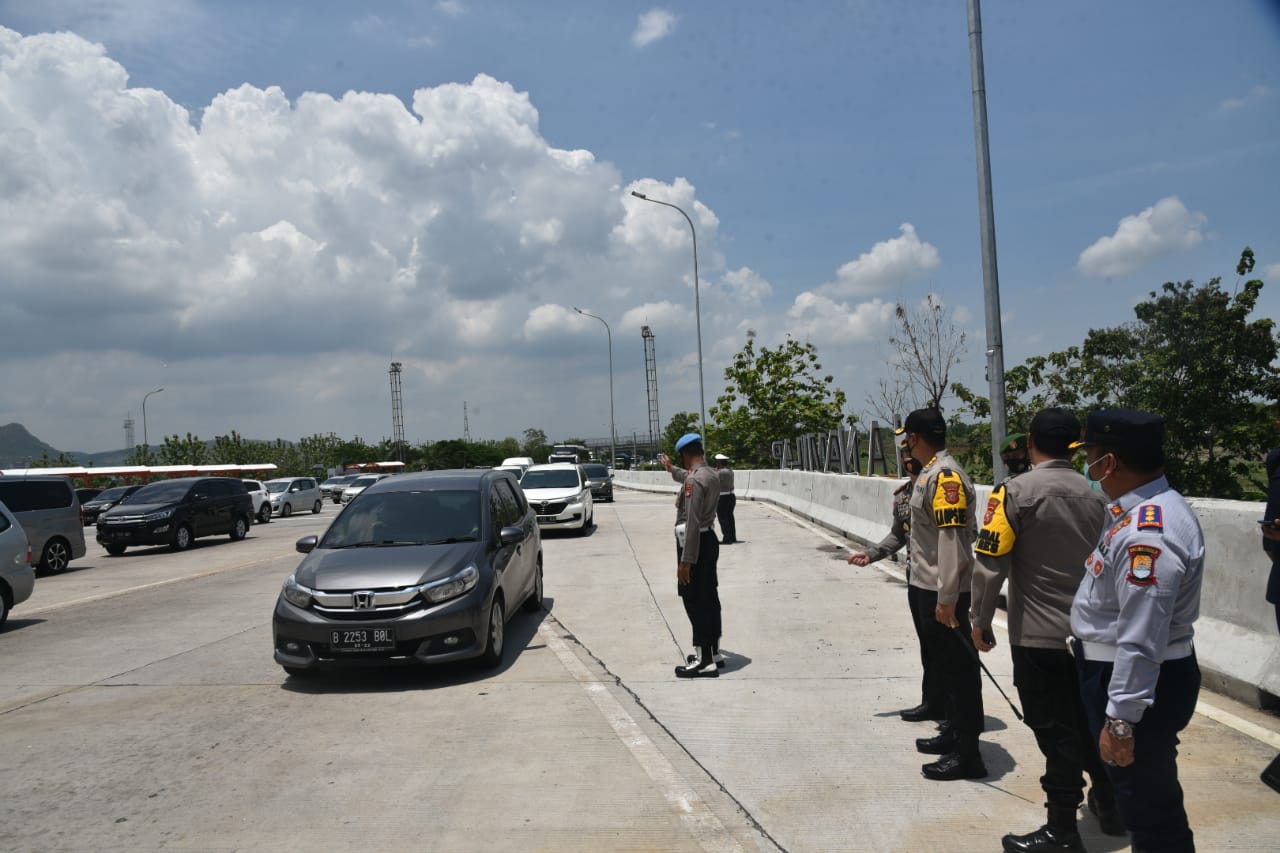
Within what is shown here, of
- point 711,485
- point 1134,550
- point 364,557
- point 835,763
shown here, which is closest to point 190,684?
point 364,557

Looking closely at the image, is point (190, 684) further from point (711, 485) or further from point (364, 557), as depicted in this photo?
point (711, 485)

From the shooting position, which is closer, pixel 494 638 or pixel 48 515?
pixel 494 638

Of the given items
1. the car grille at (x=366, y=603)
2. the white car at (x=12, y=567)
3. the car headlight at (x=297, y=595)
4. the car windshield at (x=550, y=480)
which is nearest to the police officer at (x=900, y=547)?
the car grille at (x=366, y=603)

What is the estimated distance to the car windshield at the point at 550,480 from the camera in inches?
857

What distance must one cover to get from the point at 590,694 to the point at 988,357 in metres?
7.15

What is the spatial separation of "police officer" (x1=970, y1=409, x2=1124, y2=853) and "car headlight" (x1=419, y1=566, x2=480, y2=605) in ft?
14.7

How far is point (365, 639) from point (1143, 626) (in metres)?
5.71

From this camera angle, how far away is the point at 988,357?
1168cm

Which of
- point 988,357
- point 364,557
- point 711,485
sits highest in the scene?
point 988,357

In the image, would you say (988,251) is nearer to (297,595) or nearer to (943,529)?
(943,529)

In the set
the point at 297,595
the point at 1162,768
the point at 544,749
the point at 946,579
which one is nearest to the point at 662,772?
the point at 544,749

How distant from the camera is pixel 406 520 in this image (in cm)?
868

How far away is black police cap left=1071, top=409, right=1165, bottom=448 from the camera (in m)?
3.11

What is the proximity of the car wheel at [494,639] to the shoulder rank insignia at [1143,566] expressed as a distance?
560 cm
